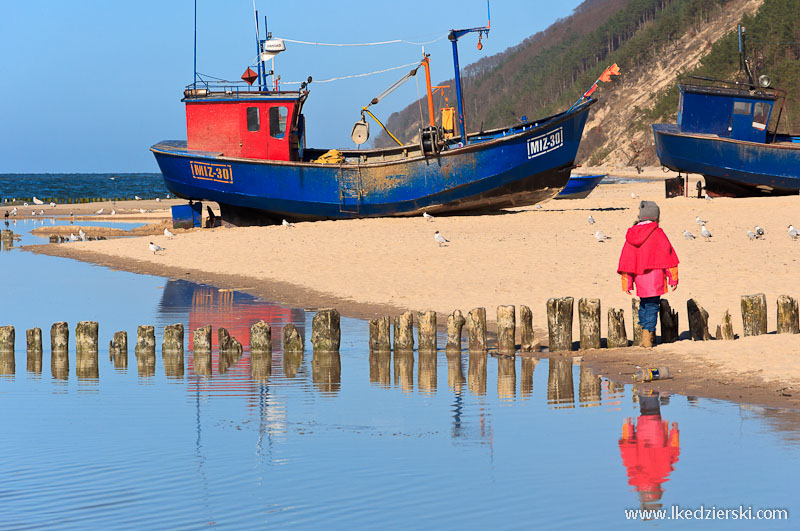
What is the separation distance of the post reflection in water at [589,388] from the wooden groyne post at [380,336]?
8.95 ft

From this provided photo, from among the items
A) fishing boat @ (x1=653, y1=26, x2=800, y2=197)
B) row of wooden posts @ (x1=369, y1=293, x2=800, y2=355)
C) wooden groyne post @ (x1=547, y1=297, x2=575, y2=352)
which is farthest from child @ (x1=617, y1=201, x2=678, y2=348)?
fishing boat @ (x1=653, y1=26, x2=800, y2=197)

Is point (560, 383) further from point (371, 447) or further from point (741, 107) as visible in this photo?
point (741, 107)

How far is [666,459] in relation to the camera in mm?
8508

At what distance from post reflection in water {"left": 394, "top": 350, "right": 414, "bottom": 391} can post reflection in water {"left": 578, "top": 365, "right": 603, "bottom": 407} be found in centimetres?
190

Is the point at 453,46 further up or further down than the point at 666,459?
further up

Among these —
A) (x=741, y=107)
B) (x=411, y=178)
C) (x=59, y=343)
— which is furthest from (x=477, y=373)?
(x=741, y=107)

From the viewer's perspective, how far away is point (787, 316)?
493 inches

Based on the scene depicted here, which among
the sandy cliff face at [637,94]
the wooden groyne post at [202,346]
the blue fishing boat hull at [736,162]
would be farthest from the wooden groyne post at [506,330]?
the sandy cliff face at [637,94]

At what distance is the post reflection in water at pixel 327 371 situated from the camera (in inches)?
468

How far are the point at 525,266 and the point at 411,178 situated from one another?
10.8m

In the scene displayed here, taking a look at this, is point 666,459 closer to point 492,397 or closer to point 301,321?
point 492,397

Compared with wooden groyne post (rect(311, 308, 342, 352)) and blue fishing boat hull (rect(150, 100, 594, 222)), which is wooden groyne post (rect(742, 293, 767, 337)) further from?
blue fishing boat hull (rect(150, 100, 594, 222))

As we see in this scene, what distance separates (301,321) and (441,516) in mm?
9471

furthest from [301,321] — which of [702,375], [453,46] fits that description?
[453,46]
